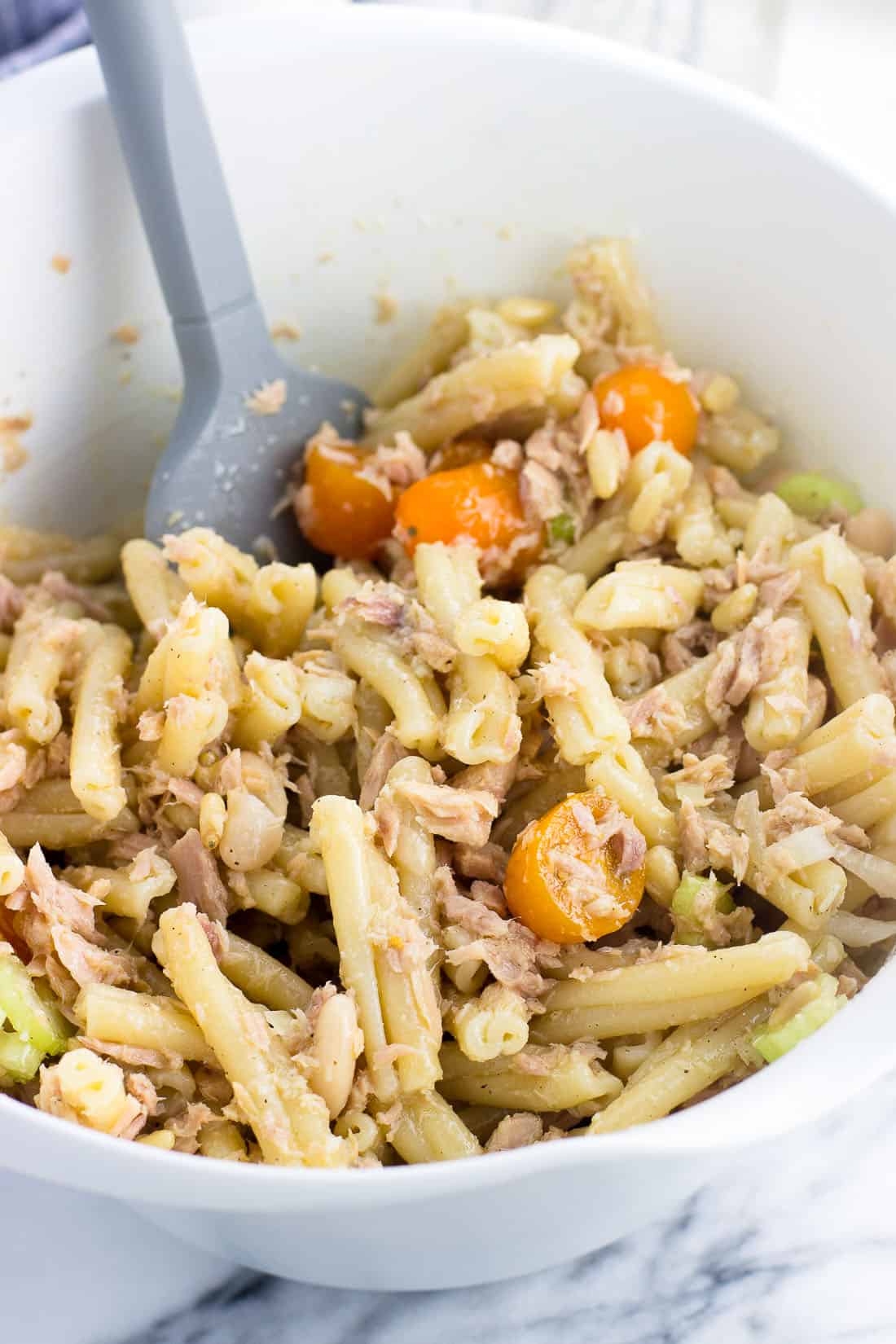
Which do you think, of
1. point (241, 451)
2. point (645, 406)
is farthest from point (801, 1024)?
point (241, 451)

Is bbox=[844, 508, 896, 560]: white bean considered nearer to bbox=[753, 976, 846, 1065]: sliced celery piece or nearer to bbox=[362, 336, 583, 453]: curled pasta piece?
bbox=[362, 336, 583, 453]: curled pasta piece

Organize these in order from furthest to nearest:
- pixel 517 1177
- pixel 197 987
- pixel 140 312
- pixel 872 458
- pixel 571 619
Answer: pixel 140 312 → pixel 872 458 → pixel 571 619 → pixel 197 987 → pixel 517 1177

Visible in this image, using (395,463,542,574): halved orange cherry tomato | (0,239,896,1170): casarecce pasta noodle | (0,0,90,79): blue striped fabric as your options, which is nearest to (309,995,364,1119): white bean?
(0,239,896,1170): casarecce pasta noodle

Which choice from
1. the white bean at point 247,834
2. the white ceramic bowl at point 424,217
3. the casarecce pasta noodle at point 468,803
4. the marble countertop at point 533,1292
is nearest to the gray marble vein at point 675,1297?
the marble countertop at point 533,1292

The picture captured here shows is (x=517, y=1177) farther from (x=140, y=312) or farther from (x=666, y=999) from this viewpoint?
(x=140, y=312)

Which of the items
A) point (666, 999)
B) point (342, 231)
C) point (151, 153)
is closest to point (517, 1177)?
point (666, 999)

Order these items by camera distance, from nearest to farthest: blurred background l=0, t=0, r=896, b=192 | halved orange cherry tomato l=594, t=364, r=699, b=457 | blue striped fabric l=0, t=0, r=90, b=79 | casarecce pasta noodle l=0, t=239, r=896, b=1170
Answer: casarecce pasta noodle l=0, t=239, r=896, b=1170
halved orange cherry tomato l=594, t=364, r=699, b=457
blue striped fabric l=0, t=0, r=90, b=79
blurred background l=0, t=0, r=896, b=192

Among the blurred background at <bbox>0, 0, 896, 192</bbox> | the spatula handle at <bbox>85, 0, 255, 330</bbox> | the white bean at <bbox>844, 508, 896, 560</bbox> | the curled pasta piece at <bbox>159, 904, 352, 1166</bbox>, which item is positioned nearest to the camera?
the curled pasta piece at <bbox>159, 904, 352, 1166</bbox>
